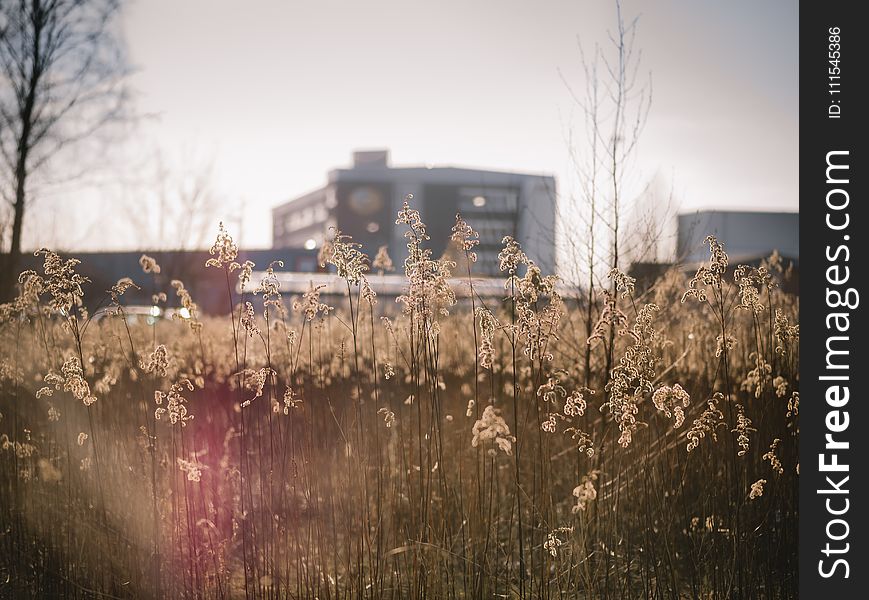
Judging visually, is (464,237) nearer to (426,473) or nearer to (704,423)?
(426,473)

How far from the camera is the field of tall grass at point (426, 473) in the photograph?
2588 millimetres

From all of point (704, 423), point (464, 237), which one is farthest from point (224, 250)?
point (704, 423)

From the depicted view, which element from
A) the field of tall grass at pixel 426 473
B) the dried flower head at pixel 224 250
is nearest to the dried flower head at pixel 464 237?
the field of tall grass at pixel 426 473

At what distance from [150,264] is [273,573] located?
160 centimetres

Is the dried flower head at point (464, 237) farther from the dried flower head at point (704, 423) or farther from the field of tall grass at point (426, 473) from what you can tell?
the dried flower head at point (704, 423)

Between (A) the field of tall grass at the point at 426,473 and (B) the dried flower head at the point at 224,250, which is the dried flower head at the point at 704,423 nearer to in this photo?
(A) the field of tall grass at the point at 426,473

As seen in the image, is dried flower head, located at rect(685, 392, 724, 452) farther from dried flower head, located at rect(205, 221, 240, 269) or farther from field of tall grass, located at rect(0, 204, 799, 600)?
dried flower head, located at rect(205, 221, 240, 269)

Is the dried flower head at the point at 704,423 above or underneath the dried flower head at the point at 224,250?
underneath

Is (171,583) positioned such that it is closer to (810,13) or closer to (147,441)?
(147,441)

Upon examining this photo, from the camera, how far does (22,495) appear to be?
3.38m

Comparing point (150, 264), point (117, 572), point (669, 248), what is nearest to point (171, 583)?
point (117, 572)

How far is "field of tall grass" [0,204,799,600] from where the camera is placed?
102 inches

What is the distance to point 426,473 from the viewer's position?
120 inches

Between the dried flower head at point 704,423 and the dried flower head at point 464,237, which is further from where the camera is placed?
the dried flower head at point 464,237
